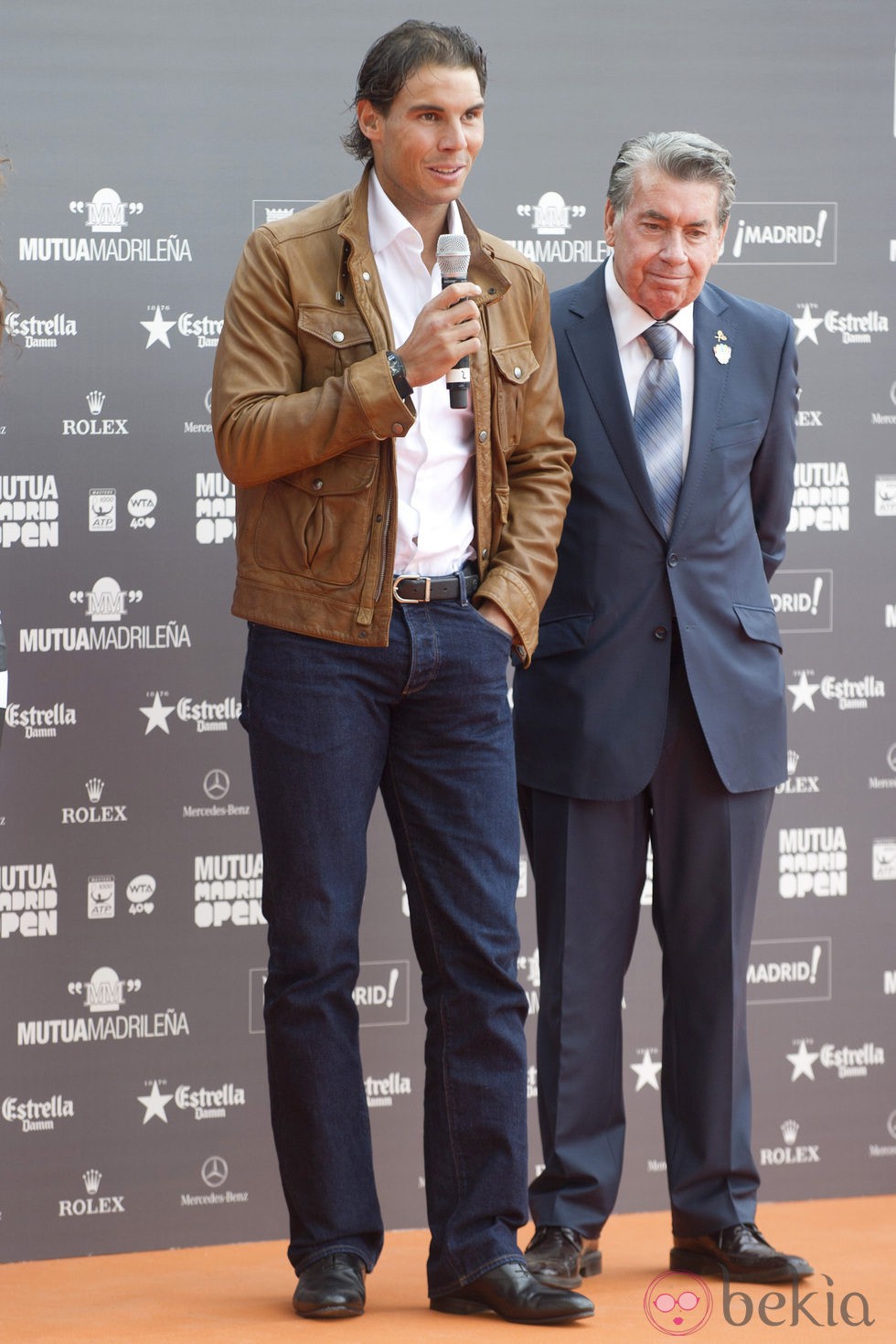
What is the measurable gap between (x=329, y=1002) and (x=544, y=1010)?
48cm

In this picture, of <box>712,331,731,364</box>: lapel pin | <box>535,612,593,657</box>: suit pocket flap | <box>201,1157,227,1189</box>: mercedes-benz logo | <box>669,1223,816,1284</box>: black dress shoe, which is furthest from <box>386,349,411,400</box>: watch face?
<box>201,1157,227,1189</box>: mercedes-benz logo

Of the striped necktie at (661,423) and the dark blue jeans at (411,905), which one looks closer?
the dark blue jeans at (411,905)

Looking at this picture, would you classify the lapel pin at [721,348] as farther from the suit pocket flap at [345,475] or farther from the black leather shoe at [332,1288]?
the black leather shoe at [332,1288]

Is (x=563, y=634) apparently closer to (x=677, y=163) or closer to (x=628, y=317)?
(x=628, y=317)

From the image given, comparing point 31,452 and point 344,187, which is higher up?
point 344,187

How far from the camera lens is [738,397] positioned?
9.53 feet

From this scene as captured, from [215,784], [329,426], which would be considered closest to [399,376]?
[329,426]

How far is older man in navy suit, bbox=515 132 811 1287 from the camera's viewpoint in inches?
112

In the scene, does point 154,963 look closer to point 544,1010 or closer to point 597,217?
point 544,1010

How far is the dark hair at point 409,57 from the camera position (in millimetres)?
2557

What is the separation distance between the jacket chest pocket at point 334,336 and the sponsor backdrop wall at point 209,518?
0.76 m

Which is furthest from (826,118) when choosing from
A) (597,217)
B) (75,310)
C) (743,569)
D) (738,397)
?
(75,310)

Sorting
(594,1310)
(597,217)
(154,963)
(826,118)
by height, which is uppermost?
(826,118)

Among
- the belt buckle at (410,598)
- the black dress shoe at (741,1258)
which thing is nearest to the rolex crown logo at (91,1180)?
the black dress shoe at (741,1258)
